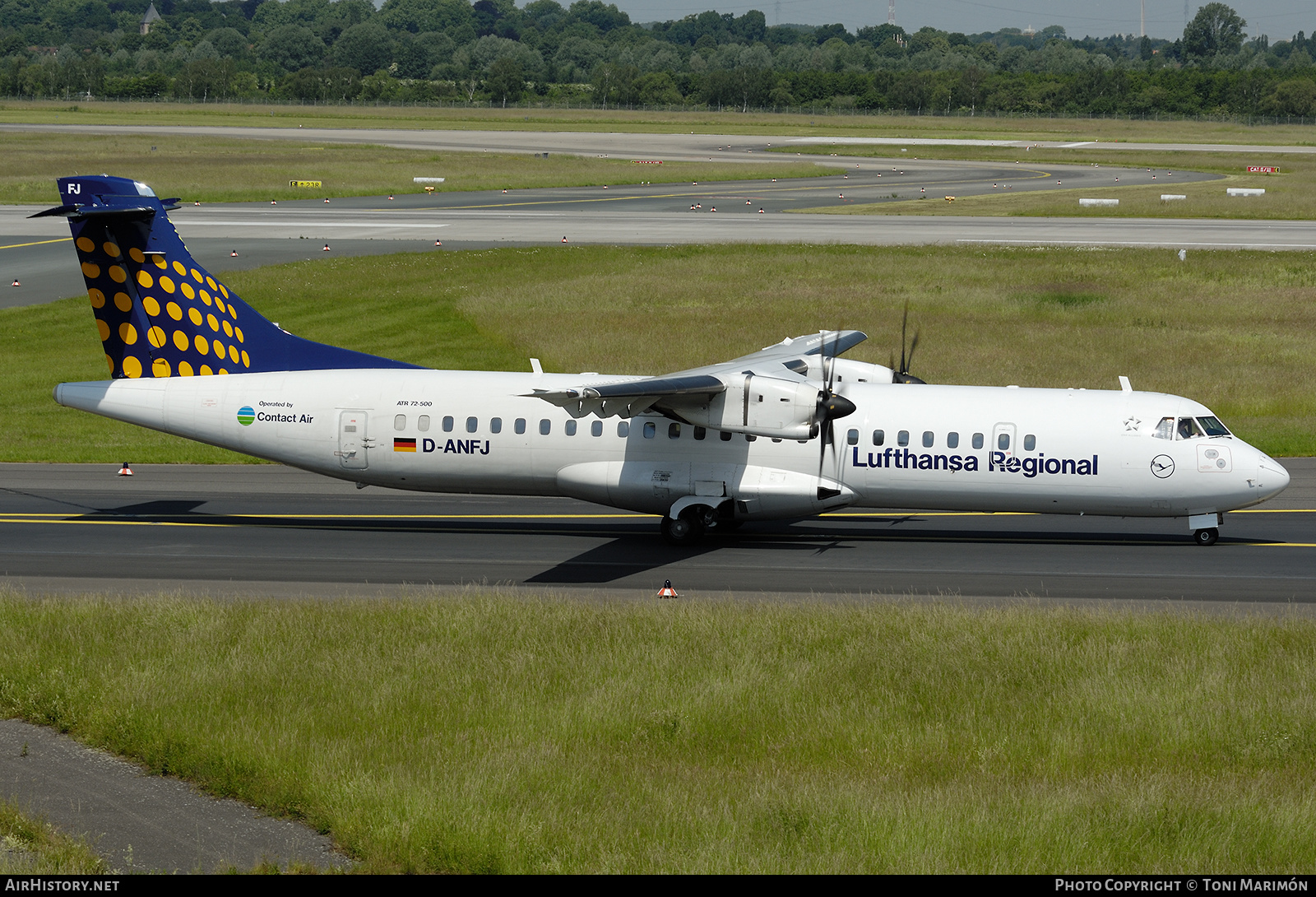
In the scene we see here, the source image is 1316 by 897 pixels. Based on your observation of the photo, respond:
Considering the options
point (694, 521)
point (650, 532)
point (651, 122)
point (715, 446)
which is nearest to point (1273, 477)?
point (715, 446)

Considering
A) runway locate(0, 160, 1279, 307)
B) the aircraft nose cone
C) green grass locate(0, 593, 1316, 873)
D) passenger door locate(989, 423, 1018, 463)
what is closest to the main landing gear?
green grass locate(0, 593, 1316, 873)

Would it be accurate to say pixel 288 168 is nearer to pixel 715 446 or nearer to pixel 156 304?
pixel 156 304

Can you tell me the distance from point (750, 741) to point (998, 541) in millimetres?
12008

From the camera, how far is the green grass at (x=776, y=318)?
3888 centimetres

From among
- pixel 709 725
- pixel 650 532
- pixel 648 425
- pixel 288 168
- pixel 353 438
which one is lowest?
pixel 650 532

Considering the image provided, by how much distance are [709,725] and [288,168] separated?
9292cm

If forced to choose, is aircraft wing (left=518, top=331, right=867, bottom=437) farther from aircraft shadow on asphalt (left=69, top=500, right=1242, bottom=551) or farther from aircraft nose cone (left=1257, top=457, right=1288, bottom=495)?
aircraft nose cone (left=1257, top=457, right=1288, bottom=495)

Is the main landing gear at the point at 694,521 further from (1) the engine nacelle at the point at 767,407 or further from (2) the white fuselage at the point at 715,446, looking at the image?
(1) the engine nacelle at the point at 767,407

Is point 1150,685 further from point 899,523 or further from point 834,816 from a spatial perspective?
point 899,523

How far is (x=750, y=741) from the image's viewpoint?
48.9 feet

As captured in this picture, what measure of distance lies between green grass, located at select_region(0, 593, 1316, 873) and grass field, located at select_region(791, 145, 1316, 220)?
205 ft

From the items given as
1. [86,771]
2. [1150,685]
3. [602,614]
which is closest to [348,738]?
[86,771]

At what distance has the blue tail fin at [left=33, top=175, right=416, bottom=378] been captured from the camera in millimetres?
25422

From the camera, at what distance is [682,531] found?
A: 24812mm
